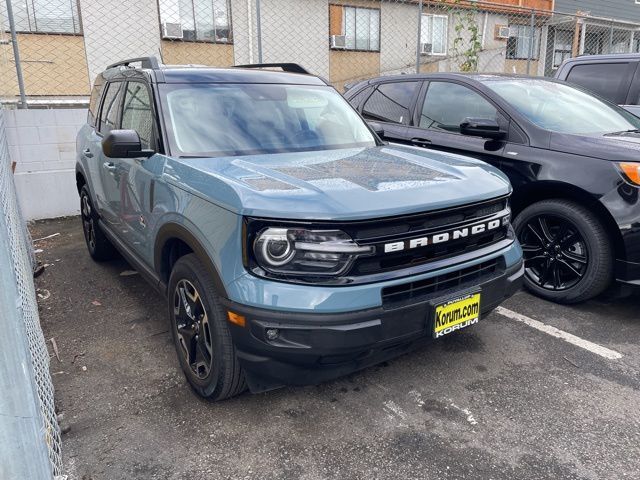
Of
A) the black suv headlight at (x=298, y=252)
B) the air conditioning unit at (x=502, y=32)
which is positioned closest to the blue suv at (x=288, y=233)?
the black suv headlight at (x=298, y=252)

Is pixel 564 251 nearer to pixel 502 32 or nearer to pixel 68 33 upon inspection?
pixel 68 33

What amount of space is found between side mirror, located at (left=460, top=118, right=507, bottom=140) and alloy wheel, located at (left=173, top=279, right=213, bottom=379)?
8.95 feet

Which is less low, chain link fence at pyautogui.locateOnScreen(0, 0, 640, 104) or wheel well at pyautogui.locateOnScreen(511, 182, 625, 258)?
chain link fence at pyautogui.locateOnScreen(0, 0, 640, 104)

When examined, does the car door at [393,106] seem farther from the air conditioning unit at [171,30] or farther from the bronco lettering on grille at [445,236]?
the air conditioning unit at [171,30]

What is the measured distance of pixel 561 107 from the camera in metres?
4.53

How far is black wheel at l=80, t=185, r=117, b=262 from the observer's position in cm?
489

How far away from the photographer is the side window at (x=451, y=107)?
461 cm

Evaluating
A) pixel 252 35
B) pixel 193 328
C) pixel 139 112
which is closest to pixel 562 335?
pixel 193 328

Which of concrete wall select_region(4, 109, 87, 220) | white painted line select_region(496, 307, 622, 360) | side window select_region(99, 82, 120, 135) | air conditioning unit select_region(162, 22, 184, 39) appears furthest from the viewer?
air conditioning unit select_region(162, 22, 184, 39)

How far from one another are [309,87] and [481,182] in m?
1.66

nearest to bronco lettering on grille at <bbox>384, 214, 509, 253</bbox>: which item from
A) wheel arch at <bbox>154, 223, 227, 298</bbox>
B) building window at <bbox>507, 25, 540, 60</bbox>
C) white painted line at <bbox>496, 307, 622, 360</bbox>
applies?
wheel arch at <bbox>154, 223, 227, 298</bbox>

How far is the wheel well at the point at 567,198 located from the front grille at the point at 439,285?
1276 millimetres

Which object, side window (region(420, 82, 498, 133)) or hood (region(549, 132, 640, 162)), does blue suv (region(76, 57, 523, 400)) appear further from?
side window (region(420, 82, 498, 133))

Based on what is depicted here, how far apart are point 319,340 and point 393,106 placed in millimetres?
3740
